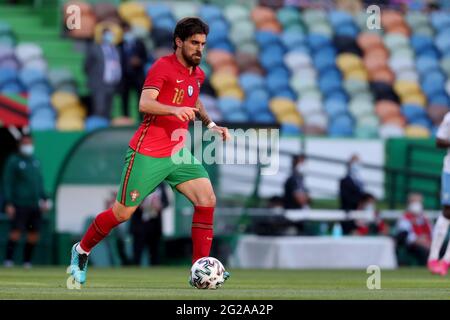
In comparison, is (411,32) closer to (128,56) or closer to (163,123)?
(128,56)

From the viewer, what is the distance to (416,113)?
30859 millimetres

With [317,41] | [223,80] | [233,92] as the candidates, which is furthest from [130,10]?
[317,41]

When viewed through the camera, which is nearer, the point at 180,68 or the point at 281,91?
the point at 180,68

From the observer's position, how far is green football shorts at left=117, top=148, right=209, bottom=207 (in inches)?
492

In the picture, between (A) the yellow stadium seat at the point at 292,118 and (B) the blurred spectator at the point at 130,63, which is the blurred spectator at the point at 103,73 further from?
(A) the yellow stadium seat at the point at 292,118

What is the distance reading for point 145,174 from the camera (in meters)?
12.5

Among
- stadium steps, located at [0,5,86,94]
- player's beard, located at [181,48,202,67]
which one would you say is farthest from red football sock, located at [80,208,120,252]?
stadium steps, located at [0,5,86,94]

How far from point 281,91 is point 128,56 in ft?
15.4

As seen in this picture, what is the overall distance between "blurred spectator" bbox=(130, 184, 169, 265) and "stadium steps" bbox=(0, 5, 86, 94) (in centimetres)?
557

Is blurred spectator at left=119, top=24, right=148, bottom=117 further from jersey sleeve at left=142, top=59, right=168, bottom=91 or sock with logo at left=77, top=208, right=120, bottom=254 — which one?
jersey sleeve at left=142, top=59, right=168, bottom=91

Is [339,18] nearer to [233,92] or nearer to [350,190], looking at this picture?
[233,92]
